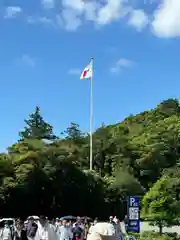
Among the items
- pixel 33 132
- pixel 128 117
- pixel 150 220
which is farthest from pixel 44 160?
pixel 128 117

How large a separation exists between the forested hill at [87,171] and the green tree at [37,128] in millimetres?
7444

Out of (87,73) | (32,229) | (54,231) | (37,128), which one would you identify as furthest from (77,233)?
(37,128)

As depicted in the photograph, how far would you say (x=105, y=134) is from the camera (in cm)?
8838

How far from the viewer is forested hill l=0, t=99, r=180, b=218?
176 ft

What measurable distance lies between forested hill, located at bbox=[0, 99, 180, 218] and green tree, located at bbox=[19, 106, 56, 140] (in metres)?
7.44

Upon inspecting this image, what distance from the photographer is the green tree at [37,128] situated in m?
100

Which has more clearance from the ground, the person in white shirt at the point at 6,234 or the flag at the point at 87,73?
the flag at the point at 87,73

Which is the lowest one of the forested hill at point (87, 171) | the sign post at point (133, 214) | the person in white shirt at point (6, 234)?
the person in white shirt at point (6, 234)

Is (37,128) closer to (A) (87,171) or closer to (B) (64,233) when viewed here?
(A) (87,171)

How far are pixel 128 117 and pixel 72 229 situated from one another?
309 feet

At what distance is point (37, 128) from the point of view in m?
101

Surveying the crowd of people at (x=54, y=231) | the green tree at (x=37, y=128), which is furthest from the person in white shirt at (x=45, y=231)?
the green tree at (x=37, y=128)

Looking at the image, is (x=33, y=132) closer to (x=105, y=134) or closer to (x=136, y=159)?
(x=105, y=134)

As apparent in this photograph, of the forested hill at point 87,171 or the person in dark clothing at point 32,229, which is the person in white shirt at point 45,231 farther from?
the forested hill at point 87,171
